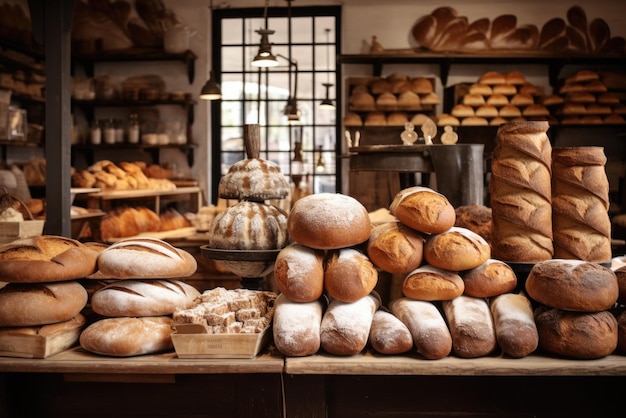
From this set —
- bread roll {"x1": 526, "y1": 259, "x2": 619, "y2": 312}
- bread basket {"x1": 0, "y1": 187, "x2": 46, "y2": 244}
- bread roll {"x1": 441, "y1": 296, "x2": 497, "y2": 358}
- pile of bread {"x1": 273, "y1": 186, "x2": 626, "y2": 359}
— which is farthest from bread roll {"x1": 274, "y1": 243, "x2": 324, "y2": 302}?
bread basket {"x1": 0, "y1": 187, "x2": 46, "y2": 244}

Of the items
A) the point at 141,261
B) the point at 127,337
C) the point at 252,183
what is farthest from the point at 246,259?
the point at 127,337

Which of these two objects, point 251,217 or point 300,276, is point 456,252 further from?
point 251,217

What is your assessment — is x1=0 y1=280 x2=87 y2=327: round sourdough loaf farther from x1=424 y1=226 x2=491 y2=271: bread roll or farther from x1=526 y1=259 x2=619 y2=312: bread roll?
x1=526 y1=259 x2=619 y2=312: bread roll

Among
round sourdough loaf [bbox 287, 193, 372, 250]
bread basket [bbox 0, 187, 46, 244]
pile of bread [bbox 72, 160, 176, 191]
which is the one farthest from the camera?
pile of bread [bbox 72, 160, 176, 191]

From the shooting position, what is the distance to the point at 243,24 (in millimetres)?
6625

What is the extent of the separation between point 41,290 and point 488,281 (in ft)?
3.97

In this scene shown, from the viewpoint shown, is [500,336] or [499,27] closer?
[500,336]

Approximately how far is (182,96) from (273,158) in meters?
1.26

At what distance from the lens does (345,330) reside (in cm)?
150

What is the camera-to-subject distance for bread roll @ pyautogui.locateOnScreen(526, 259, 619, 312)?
58.1 inches

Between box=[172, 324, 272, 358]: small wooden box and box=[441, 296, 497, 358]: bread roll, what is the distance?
0.51 m

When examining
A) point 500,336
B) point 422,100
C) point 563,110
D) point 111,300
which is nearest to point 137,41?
point 422,100

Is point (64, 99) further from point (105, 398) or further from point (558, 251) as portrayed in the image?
point (558, 251)

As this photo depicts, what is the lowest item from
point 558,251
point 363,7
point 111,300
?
point 111,300
